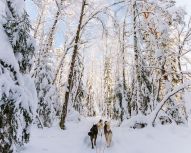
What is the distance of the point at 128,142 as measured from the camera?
16.7 metres

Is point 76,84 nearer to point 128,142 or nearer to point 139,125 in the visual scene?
point 139,125

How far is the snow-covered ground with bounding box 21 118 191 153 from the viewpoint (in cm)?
1531

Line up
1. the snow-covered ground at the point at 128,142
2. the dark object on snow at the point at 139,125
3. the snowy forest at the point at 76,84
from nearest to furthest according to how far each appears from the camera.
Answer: the snowy forest at the point at 76,84
the snow-covered ground at the point at 128,142
the dark object on snow at the point at 139,125

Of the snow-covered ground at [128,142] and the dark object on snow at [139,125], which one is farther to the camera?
the dark object on snow at [139,125]

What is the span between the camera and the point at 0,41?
9734 mm

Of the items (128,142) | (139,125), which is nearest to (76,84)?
(139,125)

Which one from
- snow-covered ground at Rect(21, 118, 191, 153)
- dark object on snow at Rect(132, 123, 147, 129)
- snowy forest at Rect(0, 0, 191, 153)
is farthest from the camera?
dark object on snow at Rect(132, 123, 147, 129)

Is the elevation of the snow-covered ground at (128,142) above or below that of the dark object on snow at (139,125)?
below

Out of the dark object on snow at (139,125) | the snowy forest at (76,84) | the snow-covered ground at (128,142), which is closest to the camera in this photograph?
the snowy forest at (76,84)

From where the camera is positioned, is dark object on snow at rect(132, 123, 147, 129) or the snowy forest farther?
dark object on snow at rect(132, 123, 147, 129)

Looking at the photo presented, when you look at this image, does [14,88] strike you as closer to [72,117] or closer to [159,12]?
[159,12]

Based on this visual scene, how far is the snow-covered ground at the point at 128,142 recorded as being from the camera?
15.3m

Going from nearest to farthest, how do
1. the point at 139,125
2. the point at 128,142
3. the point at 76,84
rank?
the point at 128,142
the point at 139,125
the point at 76,84

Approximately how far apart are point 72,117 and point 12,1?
75.7ft
